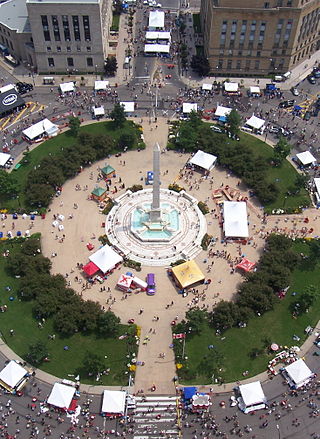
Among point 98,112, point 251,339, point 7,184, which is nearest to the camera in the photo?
point 251,339

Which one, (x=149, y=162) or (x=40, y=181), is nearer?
(x=40, y=181)

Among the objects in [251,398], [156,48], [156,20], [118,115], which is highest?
[156,20]

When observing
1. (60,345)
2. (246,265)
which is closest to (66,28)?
(246,265)

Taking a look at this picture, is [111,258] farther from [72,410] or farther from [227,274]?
[72,410]

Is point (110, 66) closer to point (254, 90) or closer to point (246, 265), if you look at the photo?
point (254, 90)

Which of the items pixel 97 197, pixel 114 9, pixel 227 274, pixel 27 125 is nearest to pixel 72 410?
pixel 227 274
